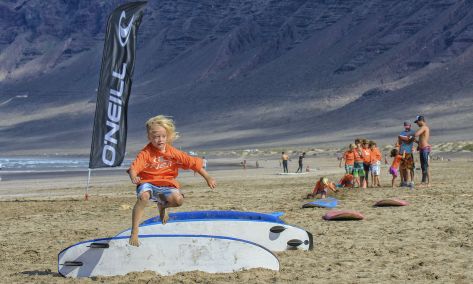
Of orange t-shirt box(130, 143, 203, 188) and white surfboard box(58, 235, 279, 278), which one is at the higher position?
orange t-shirt box(130, 143, 203, 188)

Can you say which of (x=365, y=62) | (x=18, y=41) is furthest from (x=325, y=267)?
(x=18, y=41)

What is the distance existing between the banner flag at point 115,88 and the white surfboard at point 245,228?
23.2ft

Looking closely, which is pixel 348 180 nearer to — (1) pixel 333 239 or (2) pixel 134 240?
(1) pixel 333 239

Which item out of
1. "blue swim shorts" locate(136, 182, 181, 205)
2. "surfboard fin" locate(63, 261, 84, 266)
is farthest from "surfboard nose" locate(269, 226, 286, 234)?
"surfboard fin" locate(63, 261, 84, 266)

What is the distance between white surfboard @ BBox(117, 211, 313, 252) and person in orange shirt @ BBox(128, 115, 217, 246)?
0.79m

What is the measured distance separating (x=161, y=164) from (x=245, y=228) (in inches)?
60.4

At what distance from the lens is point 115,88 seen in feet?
53.5

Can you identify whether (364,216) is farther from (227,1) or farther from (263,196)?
(227,1)

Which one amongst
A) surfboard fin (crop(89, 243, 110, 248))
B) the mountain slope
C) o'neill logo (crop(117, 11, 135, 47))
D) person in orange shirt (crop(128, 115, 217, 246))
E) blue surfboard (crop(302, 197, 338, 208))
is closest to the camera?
person in orange shirt (crop(128, 115, 217, 246))

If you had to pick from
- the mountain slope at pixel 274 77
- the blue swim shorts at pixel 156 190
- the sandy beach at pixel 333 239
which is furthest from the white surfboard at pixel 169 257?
the mountain slope at pixel 274 77

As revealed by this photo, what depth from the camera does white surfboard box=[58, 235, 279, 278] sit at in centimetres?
816

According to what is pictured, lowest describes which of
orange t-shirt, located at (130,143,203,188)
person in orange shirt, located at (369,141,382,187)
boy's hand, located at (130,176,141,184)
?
boy's hand, located at (130,176,141,184)

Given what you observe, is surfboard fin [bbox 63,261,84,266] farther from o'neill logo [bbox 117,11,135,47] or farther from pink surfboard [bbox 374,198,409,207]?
o'neill logo [bbox 117,11,135,47]

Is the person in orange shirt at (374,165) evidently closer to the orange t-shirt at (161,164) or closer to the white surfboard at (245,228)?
the white surfboard at (245,228)
